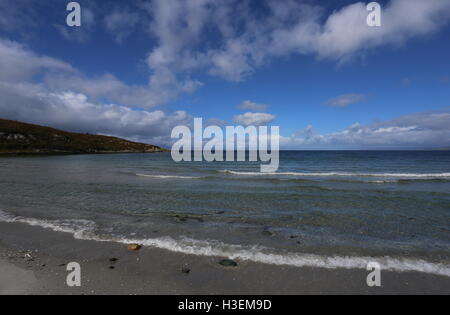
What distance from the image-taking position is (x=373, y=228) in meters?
8.82

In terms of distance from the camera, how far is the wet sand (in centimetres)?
463

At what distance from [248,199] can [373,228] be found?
275 inches

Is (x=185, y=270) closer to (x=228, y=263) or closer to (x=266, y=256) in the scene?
(x=228, y=263)

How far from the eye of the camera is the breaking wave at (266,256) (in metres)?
5.72

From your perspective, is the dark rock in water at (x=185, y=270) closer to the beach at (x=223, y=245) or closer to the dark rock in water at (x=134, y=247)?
the beach at (x=223, y=245)

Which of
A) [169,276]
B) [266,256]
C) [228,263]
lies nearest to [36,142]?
[169,276]

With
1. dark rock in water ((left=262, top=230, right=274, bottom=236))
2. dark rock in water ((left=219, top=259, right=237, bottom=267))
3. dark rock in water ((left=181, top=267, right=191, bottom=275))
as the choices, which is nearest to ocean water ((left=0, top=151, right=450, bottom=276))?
dark rock in water ((left=262, top=230, right=274, bottom=236))

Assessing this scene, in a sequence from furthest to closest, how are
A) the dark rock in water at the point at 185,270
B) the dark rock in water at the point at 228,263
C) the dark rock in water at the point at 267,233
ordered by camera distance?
the dark rock in water at the point at 267,233 → the dark rock in water at the point at 228,263 → the dark rock in water at the point at 185,270

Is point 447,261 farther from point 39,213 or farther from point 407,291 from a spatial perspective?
point 39,213

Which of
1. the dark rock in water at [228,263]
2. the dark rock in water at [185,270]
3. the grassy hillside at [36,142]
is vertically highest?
the grassy hillside at [36,142]

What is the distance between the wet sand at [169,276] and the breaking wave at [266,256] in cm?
26

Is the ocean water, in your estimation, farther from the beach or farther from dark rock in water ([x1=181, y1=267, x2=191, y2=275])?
dark rock in water ([x1=181, y1=267, x2=191, y2=275])

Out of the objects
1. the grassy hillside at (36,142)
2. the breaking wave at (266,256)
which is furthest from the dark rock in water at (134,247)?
the grassy hillside at (36,142)
